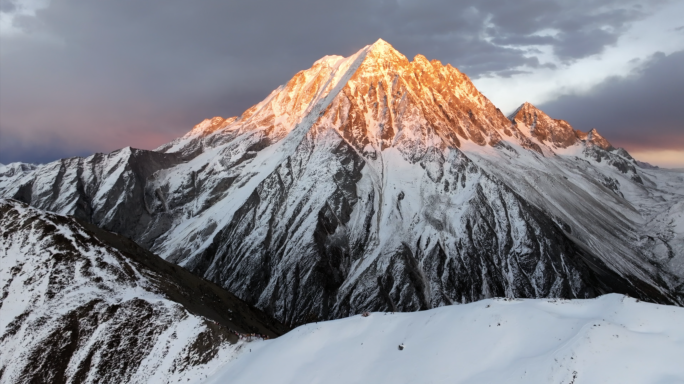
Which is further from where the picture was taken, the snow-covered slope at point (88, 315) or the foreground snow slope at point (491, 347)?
the snow-covered slope at point (88, 315)

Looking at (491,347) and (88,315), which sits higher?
(88,315)

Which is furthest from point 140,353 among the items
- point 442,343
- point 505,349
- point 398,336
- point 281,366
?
point 505,349

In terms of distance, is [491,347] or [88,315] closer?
[491,347]

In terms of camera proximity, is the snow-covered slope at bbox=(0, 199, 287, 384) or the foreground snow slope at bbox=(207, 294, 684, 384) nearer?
the foreground snow slope at bbox=(207, 294, 684, 384)

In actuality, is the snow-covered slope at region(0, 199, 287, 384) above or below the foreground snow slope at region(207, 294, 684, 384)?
above

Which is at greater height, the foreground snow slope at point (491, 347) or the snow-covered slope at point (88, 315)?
the snow-covered slope at point (88, 315)
